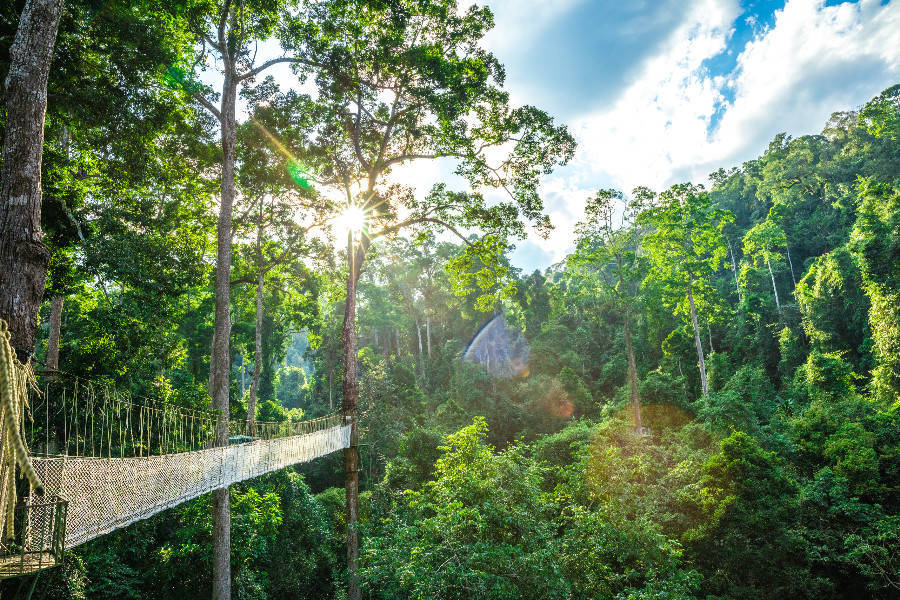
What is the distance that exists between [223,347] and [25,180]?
138 inches

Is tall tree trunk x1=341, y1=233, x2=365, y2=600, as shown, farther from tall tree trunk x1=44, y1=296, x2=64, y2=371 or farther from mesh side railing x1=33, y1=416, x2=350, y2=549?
tall tree trunk x1=44, y1=296, x2=64, y2=371

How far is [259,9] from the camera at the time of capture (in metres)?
6.27

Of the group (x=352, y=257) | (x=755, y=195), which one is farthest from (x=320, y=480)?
(x=755, y=195)

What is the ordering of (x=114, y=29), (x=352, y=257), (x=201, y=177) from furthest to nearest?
(x=201, y=177)
(x=352, y=257)
(x=114, y=29)

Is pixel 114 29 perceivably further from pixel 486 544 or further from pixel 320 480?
pixel 320 480

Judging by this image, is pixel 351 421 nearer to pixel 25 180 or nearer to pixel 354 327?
pixel 354 327

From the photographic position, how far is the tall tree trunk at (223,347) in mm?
5430

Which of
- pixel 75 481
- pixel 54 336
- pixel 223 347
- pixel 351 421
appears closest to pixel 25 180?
pixel 75 481

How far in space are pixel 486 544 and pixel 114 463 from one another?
3.81 m

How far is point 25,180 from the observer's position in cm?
245

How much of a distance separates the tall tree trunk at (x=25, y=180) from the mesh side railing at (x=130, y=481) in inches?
25.3

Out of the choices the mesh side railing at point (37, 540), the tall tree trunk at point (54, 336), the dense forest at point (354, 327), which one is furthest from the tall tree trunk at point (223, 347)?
the mesh side railing at point (37, 540)

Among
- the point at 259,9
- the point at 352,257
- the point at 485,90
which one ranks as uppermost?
the point at 259,9

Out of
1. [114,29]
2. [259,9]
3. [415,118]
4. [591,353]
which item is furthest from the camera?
[591,353]
